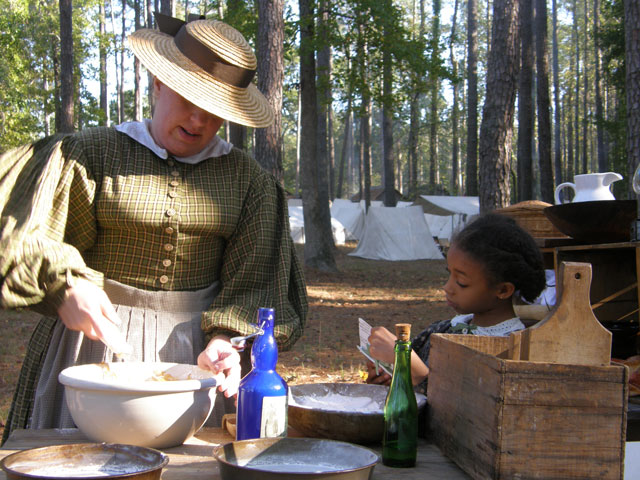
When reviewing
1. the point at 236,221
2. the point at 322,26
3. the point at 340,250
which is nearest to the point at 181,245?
the point at 236,221

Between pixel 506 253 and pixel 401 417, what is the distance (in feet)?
3.23

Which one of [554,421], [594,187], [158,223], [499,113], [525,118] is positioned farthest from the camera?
[525,118]

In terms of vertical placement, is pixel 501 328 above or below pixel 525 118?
below

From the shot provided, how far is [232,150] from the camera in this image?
7.54ft

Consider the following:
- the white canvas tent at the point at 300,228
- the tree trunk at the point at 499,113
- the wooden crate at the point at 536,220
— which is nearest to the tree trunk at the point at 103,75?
the white canvas tent at the point at 300,228

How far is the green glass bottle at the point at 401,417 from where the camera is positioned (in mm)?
1424

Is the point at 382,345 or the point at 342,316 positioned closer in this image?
the point at 382,345

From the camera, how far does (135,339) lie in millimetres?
2102

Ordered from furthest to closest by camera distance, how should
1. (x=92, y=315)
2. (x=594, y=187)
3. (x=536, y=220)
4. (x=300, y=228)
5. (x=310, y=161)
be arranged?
(x=300, y=228)
(x=310, y=161)
(x=536, y=220)
(x=594, y=187)
(x=92, y=315)

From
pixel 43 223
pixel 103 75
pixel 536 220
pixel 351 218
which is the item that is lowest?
pixel 43 223

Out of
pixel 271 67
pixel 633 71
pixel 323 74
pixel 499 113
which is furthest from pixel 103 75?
pixel 633 71

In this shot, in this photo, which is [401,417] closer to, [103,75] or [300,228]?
[300,228]

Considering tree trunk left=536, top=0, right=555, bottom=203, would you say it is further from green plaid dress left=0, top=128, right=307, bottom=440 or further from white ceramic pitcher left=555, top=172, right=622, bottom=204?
green plaid dress left=0, top=128, right=307, bottom=440

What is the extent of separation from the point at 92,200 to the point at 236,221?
1.44 feet
